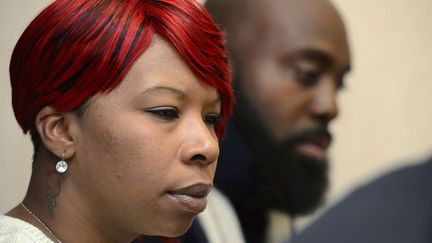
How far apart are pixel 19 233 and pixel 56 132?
15cm

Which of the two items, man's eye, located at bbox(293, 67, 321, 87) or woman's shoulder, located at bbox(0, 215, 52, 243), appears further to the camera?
man's eye, located at bbox(293, 67, 321, 87)

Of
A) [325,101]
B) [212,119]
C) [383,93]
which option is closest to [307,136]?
[325,101]

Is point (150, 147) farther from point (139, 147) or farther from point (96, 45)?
point (96, 45)

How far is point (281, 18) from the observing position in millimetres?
1604

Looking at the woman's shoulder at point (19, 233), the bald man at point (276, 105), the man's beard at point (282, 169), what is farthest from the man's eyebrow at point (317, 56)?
the woman's shoulder at point (19, 233)

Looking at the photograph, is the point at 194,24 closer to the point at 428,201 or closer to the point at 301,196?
the point at 301,196

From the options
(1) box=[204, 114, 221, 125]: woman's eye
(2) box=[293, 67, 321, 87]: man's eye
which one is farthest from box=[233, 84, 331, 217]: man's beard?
(1) box=[204, 114, 221, 125]: woman's eye

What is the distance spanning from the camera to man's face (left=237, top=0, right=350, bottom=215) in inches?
62.8

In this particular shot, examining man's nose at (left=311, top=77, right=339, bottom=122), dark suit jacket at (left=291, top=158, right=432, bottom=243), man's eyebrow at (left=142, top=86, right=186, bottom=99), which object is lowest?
dark suit jacket at (left=291, top=158, right=432, bottom=243)

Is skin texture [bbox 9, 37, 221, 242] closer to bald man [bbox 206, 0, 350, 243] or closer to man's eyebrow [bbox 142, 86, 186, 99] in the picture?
man's eyebrow [bbox 142, 86, 186, 99]

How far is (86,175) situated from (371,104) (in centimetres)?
90

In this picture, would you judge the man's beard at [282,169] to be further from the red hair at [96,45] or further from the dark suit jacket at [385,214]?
the red hair at [96,45]

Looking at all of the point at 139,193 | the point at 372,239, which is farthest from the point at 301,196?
the point at 139,193

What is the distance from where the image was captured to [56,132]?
1.00 m
